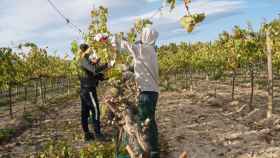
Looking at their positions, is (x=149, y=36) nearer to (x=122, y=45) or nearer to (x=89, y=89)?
(x=122, y=45)

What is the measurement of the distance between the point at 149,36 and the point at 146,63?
44 centimetres

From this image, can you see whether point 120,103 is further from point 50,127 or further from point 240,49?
point 240,49

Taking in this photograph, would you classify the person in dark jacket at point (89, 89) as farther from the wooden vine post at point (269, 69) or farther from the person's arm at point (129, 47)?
the wooden vine post at point (269, 69)

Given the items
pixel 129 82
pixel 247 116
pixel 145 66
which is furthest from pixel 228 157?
pixel 247 116

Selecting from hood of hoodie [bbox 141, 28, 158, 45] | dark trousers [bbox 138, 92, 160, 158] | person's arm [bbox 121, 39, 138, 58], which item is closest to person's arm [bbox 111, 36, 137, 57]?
person's arm [bbox 121, 39, 138, 58]

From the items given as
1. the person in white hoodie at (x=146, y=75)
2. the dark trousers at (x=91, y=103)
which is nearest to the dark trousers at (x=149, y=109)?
the person in white hoodie at (x=146, y=75)

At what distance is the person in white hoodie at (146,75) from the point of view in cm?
640

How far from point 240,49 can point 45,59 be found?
1262 cm

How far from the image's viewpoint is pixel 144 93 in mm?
6602

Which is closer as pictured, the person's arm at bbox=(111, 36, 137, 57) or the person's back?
the person's arm at bbox=(111, 36, 137, 57)

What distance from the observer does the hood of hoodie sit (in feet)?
20.5

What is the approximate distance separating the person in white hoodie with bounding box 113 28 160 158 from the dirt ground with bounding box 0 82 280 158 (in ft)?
4.93

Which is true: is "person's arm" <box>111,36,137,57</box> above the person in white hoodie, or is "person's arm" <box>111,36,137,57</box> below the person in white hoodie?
above

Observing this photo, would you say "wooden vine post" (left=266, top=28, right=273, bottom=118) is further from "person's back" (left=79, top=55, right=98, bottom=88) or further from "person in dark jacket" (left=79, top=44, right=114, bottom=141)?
"person's back" (left=79, top=55, right=98, bottom=88)
